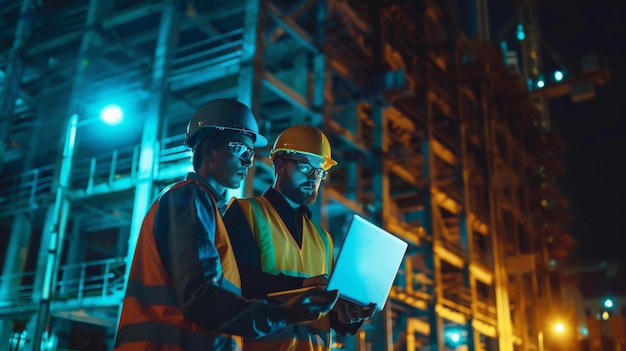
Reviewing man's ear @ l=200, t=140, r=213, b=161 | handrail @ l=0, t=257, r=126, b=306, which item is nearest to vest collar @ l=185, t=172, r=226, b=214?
man's ear @ l=200, t=140, r=213, b=161

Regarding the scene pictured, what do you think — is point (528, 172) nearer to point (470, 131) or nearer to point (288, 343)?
point (470, 131)

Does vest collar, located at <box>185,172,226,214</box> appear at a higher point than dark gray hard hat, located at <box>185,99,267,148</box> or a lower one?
lower

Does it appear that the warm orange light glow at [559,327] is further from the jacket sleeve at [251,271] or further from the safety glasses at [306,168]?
the jacket sleeve at [251,271]

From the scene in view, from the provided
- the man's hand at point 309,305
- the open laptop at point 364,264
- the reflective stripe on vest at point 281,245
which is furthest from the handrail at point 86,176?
the man's hand at point 309,305

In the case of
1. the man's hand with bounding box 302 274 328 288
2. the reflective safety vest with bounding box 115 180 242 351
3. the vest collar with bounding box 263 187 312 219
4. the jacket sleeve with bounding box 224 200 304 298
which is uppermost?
the vest collar with bounding box 263 187 312 219

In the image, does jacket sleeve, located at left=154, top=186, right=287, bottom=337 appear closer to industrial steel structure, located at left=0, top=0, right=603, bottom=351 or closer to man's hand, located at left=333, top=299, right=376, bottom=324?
man's hand, located at left=333, top=299, right=376, bottom=324

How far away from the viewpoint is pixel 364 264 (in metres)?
2.76

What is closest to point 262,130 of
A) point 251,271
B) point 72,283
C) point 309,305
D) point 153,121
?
point 153,121

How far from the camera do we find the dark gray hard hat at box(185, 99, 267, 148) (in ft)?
9.46

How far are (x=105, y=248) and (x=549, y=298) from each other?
2508cm

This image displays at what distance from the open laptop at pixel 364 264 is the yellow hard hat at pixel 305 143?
769mm

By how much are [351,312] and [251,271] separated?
0.54m

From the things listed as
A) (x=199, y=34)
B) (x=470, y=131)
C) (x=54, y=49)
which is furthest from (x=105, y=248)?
(x=470, y=131)

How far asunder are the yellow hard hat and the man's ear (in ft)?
2.22
